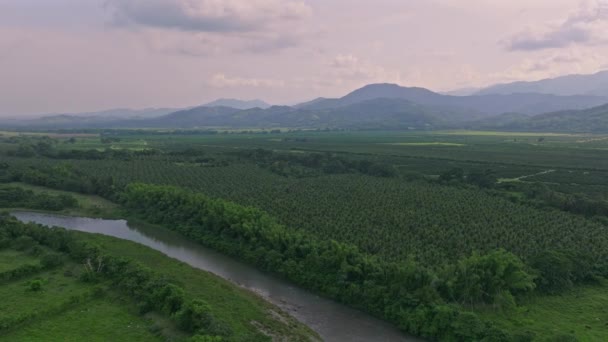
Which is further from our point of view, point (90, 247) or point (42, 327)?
point (90, 247)

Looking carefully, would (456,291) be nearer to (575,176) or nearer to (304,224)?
(304,224)

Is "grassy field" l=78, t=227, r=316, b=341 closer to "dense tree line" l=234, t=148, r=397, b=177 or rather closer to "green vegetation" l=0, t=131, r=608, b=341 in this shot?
"green vegetation" l=0, t=131, r=608, b=341

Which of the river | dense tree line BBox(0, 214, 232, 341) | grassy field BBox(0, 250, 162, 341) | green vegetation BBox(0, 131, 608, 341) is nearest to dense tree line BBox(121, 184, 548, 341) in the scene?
green vegetation BBox(0, 131, 608, 341)

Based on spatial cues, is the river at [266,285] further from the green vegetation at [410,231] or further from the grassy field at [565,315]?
the grassy field at [565,315]

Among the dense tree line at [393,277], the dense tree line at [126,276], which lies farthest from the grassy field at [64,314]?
the dense tree line at [393,277]

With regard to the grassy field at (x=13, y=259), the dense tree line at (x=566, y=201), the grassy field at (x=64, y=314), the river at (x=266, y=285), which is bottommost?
the river at (x=266, y=285)

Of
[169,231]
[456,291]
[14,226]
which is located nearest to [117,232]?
[169,231]
